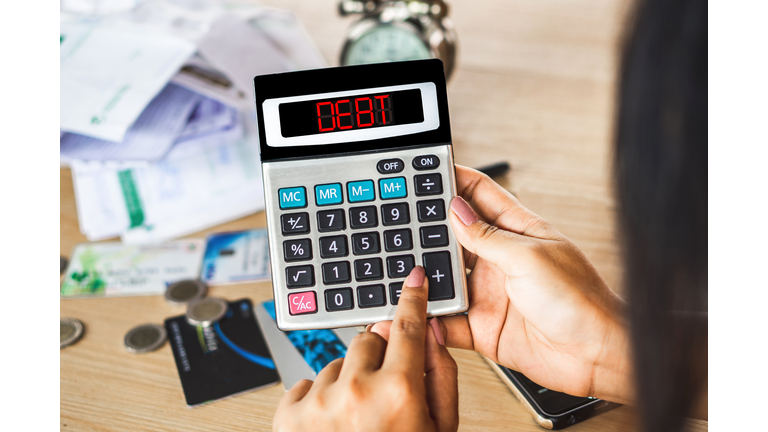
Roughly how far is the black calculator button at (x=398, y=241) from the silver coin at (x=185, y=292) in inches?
10.5

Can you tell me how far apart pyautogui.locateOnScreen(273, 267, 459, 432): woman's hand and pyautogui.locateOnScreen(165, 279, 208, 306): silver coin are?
0.26 meters

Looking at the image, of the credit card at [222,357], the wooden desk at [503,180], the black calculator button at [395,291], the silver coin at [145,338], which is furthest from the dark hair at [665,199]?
the silver coin at [145,338]

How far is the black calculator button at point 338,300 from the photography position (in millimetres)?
552

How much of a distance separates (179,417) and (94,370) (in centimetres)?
12

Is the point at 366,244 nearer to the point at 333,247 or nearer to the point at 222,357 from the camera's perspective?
the point at 333,247

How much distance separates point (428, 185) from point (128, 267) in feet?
1.39

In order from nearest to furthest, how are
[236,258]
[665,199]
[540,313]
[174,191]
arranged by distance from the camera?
1. [665,199]
2. [540,313]
3. [236,258]
4. [174,191]

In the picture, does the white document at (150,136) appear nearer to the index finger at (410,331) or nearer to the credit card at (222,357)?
the credit card at (222,357)

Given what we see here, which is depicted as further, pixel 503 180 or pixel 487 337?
pixel 503 180

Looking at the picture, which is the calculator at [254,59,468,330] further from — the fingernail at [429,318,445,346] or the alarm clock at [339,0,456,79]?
the alarm clock at [339,0,456,79]

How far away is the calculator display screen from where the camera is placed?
0.58 metres

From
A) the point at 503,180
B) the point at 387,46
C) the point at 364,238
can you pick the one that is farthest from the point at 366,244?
the point at 387,46

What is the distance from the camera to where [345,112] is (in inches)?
22.8

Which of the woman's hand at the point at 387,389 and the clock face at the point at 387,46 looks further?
the clock face at the point at 387,46
